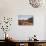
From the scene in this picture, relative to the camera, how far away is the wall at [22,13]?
329cm

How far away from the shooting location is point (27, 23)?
10.9 ft

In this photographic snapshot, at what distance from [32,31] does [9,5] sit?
34.6 inches

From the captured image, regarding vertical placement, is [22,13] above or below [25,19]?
above

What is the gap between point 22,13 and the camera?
3320 mm

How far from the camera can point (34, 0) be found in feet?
11.2

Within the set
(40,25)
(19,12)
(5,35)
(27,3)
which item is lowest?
(5,35)

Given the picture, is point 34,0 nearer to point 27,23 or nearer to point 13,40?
point 27,23

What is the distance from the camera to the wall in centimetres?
329

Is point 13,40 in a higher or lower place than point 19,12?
lower

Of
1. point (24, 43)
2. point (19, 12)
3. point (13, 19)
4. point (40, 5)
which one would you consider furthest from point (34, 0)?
point (24, 43)

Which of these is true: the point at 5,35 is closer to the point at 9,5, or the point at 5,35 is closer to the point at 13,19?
the point at 13,19

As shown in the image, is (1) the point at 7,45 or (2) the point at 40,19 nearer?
(1) the point at 7,45

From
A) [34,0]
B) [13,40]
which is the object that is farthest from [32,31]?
[34,0]

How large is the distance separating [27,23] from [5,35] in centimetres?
63
